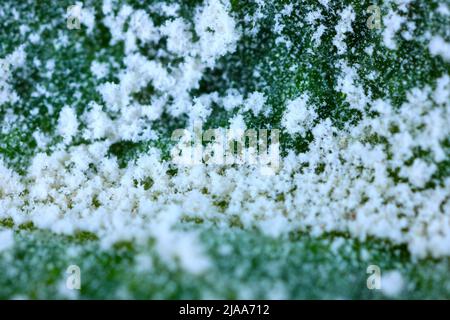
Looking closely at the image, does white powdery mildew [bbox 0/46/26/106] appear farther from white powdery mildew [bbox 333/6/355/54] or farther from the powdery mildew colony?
white powdery mildew [bbox 333/6/355/54]

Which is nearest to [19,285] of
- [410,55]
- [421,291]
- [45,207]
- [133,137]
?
[45,207]

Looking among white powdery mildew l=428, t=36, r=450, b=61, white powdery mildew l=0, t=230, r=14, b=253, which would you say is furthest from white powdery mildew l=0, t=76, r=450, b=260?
white powdery mildew l=428, t=36, r=450, b=61

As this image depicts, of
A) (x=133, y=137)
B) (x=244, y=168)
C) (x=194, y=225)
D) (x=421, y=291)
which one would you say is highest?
(x=133, y=137)

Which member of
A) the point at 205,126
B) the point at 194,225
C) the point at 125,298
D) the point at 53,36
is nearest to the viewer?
the point at 125,298

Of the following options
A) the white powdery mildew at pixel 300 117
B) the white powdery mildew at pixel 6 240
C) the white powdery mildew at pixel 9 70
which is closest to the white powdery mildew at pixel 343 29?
the white powdery mildew at pixel 300 117

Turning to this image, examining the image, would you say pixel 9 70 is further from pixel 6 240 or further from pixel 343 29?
pixel 343 29

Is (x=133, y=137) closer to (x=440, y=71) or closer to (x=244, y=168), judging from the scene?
→ (x=244, y=168)

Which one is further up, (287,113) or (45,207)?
(287,113)

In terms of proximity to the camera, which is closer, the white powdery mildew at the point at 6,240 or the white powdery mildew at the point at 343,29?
the white powdery mildew at the point at 6,240

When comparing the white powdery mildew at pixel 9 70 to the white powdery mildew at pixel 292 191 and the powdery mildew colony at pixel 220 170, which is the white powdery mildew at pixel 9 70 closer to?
the powdery mildew colony at pixel 220 170
